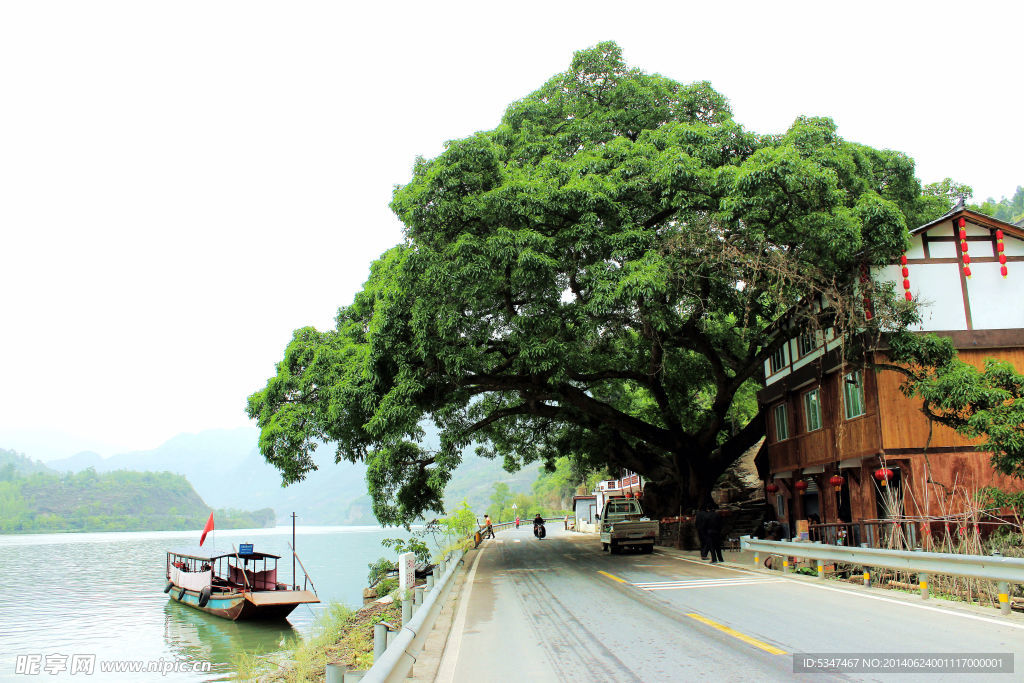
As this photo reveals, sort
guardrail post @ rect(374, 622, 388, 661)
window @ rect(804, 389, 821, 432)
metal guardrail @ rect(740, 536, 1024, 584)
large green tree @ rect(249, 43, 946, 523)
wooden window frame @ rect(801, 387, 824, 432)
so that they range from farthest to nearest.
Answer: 1. window @ rect(804, 389, 821, 432)
2. wooden window frame @ rect(801, 387, 824, 432)
3. large green tree @ rect(249, 43, 946, 523)
4. metal guardrail @ rect(740, 536, 1024, 584)
5. guardrail post @ rect(374, 622, 388, 661)

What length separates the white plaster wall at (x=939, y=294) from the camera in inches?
730

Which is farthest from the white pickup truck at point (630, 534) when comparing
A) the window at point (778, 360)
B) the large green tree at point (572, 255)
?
the window at point (778, 360)

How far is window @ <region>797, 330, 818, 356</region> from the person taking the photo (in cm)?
2250

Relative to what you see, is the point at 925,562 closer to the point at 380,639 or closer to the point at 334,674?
the point at 380,639

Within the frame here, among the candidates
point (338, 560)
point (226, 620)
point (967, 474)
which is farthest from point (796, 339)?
point (338, 560)

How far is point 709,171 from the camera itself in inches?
731

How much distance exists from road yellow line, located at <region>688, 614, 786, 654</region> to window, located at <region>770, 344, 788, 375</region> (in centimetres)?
1703

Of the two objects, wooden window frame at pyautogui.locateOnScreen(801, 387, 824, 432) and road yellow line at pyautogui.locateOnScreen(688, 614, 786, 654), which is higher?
wooden window frame at pyautogui.locateOnScreen(801, 387, 824, 432)

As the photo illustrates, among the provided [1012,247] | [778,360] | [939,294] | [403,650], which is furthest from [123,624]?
[1012,247]

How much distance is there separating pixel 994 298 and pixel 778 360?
8.37 meters

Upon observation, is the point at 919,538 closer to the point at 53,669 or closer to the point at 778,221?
the point at 778,221

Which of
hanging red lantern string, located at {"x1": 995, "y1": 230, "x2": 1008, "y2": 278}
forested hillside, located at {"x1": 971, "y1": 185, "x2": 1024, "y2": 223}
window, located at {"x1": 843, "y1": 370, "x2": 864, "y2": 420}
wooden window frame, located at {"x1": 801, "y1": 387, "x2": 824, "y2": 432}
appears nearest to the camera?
hanging red lantern string, located at {"x1": 995, "y1": 230, "x2": 1008, "y2": 278}

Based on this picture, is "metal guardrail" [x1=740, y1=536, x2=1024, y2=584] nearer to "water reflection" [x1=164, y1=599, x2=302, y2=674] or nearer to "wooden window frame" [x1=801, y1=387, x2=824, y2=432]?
"wooden window frame" [x1=801, y1=387, x2=824, y2=432]

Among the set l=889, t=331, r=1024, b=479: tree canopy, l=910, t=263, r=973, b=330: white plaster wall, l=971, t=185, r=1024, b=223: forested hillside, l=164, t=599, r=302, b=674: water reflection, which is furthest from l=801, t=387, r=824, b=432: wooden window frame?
l=971, t=185, r=1024, b=223: forested hillside
